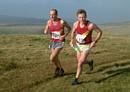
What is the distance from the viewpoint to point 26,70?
21859 millimetres

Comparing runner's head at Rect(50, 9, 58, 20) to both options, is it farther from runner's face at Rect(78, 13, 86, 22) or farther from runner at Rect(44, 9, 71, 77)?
runner's face at Rect(78, 13, 86, 22)

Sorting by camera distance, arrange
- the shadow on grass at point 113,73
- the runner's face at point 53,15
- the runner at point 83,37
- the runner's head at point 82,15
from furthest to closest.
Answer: the shadow on grass at point 113,73
the runner's face at point 53,15
the runner at point 83,37
the runner's head at point 82,15

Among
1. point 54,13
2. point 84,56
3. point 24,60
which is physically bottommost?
point 24,60

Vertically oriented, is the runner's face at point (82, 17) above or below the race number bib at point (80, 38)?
above

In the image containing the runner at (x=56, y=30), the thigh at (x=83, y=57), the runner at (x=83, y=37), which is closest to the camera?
the runner at (x=83, y=37)

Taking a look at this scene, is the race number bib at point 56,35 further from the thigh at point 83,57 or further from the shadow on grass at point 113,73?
the shadow on grass at point 113,73

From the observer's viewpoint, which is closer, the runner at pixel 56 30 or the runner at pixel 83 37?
the runner at pixel 83 37

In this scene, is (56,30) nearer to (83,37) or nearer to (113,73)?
(83,37)

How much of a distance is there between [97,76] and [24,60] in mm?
8239

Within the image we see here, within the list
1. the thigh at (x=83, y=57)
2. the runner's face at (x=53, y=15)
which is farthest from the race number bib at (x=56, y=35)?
the thigh at (x=83, y=57)

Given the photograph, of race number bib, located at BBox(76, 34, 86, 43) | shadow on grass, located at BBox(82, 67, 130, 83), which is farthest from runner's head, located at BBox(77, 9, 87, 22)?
shadow on grass, located at BBox(82, 67, 130, 83)

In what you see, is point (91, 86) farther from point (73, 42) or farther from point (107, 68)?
point (107, 68)

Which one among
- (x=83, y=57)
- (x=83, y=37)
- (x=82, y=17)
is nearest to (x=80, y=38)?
(x=83, y=37)

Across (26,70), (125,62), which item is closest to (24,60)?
(26,70)
